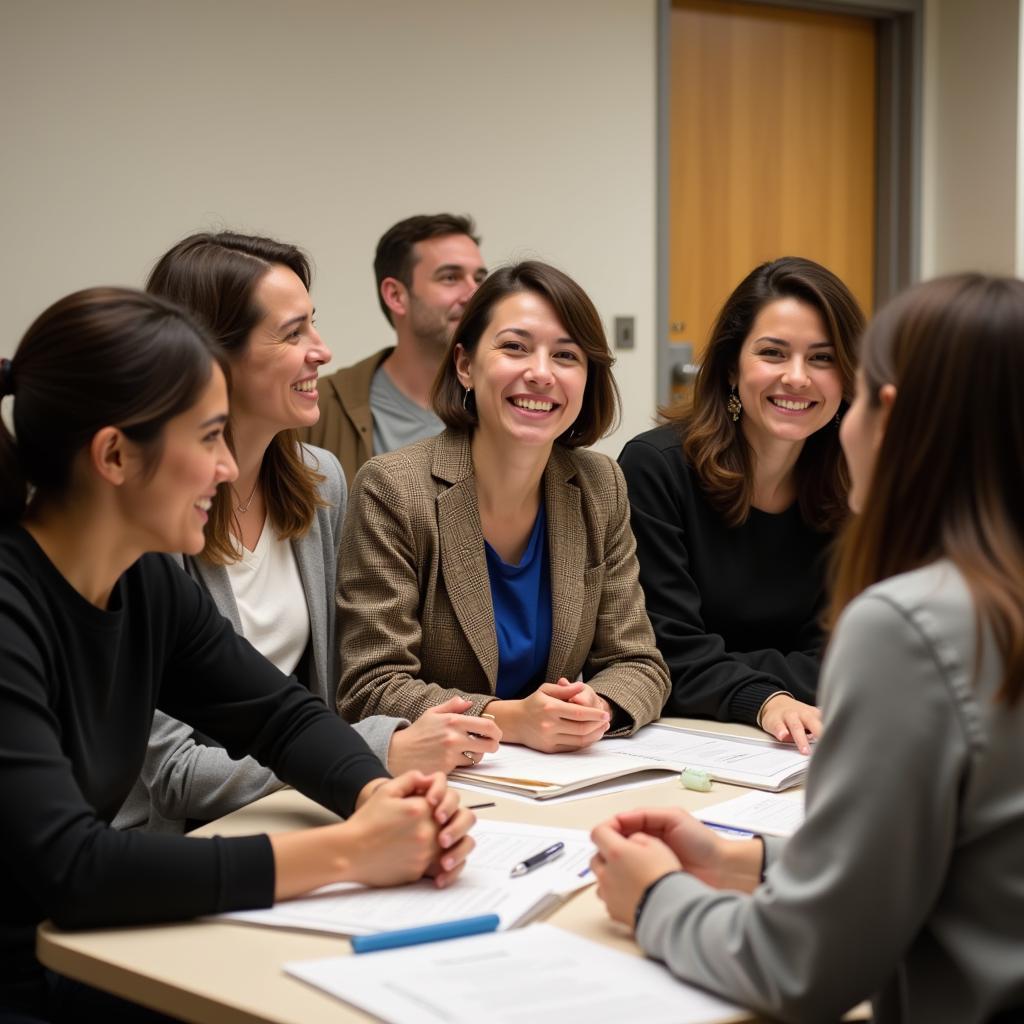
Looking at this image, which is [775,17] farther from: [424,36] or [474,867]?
[474,867]

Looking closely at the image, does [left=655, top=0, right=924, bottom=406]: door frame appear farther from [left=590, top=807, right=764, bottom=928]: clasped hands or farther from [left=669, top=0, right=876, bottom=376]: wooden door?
[left=590, top=807, right=764, bottom=928]: clasped hands

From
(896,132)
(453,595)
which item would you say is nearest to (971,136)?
(896,132)

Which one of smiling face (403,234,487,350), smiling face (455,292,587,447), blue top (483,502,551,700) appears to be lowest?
blue top (483,502,551,700)

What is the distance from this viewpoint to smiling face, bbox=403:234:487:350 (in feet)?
11.6

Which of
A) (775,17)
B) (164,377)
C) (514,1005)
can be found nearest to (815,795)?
(514,1005)

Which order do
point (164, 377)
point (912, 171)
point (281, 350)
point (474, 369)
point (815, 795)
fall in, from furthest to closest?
point (912, 171) → point (474, 369) → point (281, 350) → point (164, 377) → point (815, 795)

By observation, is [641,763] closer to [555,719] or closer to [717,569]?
[555,719]

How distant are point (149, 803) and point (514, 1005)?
90 centimetres

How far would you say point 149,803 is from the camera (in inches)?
71.4

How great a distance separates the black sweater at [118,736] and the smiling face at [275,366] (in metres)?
0.53

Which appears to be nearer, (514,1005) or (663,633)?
(514,1005)

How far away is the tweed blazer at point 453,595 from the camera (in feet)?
6.52

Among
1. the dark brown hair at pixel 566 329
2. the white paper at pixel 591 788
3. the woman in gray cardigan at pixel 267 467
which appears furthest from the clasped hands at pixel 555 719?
the dark brown hair at pixel 566 329

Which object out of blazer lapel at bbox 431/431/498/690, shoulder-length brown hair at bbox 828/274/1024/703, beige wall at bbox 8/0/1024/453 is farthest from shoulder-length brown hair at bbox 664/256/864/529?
beige wall at bbox 8/0/1024/453
